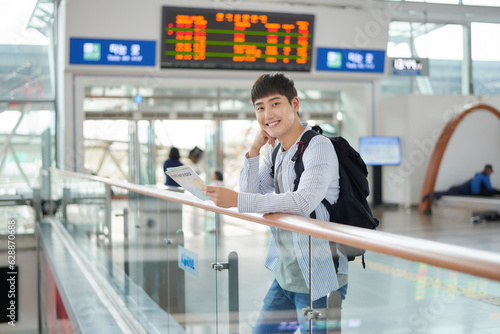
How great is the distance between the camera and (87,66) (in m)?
10.3

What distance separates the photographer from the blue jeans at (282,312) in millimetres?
1796

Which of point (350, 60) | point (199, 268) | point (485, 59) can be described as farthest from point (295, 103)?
point (485, 59)

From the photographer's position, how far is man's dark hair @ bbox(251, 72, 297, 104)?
219 cm

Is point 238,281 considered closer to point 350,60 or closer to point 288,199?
point 288,199

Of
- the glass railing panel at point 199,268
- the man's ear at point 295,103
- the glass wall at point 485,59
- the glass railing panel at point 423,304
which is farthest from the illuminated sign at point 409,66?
the glass railing panel at point 423,304

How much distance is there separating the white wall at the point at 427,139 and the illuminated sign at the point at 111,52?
18.8ft

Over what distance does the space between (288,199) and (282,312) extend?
15.8 inches

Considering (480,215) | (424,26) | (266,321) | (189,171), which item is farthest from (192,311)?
(424,26)

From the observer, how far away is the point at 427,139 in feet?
44.1

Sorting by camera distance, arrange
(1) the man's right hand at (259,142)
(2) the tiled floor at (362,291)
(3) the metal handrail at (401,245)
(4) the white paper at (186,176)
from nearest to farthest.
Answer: (3) the metal handrail at (401,245), (2) the tiled floor at (362,291), (4) the white paper at (186,176), (1) the man's right hand at (259,142)

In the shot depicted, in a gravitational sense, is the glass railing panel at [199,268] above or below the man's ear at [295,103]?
below

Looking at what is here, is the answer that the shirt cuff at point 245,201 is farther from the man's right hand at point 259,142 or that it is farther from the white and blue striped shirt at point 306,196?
the man's right hand at point 259,142

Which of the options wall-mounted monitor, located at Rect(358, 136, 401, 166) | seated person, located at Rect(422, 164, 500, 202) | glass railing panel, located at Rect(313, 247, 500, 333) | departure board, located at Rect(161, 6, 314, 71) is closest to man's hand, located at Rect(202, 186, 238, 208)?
glass railing panel, located at Rect(313, 247, 500, 333)

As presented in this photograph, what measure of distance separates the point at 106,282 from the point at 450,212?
878 cm
